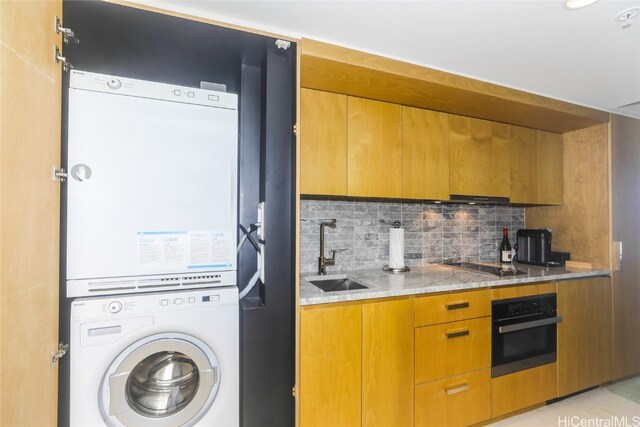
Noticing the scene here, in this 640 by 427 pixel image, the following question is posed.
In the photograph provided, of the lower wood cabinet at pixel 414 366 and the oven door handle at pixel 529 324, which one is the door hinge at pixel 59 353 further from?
the oven door handle at pixel 529 324

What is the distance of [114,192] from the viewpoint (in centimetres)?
130

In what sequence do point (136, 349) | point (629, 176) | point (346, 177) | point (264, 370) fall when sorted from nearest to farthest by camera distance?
1. point (136, 349)
2. point (264, 370)
3. point (346, 177)
4. point (629, 176)

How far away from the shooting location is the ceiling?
130cm

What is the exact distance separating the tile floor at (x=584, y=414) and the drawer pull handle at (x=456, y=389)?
0.43 m

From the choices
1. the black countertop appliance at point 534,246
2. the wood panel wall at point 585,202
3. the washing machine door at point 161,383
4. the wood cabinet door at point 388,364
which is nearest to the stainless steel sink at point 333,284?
the wood cabinet door at point 388,364

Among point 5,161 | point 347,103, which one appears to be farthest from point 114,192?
point 347,103

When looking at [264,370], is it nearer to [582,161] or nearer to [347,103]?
[347,103]

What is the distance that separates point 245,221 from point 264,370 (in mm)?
813

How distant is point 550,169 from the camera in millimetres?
2668

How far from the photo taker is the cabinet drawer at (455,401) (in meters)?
1.69

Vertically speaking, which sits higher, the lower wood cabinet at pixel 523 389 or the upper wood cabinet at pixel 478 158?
the upper wood cabinet at pixel 478 158

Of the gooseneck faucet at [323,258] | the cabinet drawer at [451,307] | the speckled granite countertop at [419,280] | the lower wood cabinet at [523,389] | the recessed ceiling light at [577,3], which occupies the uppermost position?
the recessed ceiling light at [577,3]

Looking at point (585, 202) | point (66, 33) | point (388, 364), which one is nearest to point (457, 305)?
point (388, 364)

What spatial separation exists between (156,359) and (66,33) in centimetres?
145
